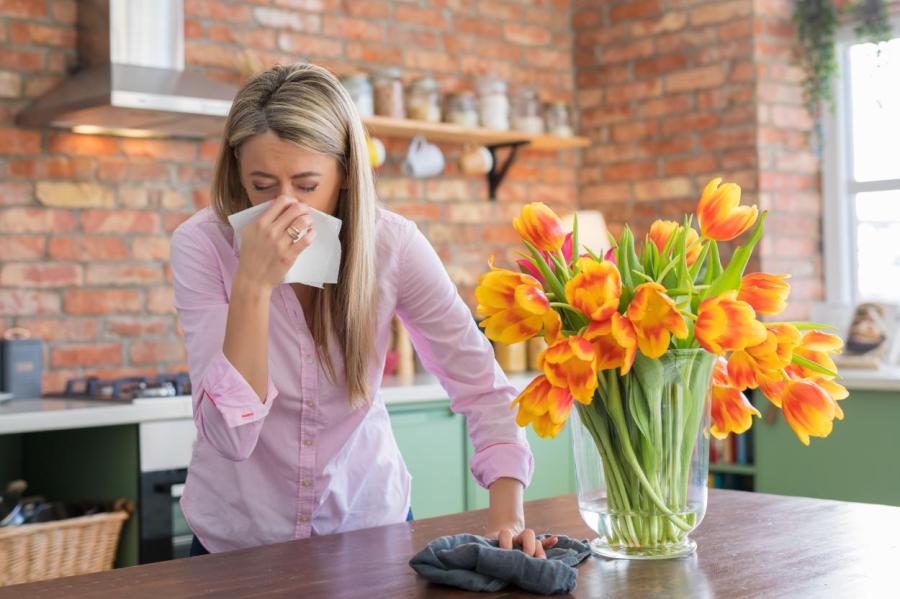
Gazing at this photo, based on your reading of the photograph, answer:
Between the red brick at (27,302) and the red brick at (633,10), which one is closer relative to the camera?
the red brick at (27,302)

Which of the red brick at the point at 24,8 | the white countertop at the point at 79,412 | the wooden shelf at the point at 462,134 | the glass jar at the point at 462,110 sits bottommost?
the white countertop at the point at 79,412

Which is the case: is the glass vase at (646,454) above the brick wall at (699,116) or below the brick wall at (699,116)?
below

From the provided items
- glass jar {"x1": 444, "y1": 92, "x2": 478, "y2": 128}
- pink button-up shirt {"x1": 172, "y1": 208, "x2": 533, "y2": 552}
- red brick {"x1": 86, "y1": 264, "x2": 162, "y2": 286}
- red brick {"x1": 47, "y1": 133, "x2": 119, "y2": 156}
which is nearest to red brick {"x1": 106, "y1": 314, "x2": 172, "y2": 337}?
red brick {"x1": 86, "y1": 264, "x2": 162, "y2": 286}

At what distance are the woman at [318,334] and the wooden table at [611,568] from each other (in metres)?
0.20

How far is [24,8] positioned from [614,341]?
2.67 metres

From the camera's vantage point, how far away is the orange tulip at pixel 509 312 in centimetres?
132

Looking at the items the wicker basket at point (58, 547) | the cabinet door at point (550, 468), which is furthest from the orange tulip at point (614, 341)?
the cabinet door at point (550, 468)

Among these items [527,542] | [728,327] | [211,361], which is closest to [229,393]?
[211,361]

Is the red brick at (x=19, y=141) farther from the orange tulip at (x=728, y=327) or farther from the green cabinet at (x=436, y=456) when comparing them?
the orange tulip at (x=728, y=327)

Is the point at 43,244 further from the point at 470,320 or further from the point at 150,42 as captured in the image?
the point at 470,320

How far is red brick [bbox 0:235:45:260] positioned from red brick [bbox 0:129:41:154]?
0.25 metres

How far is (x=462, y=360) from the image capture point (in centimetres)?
172

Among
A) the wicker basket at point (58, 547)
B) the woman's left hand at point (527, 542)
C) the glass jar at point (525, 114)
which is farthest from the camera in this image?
the glass jar at point (525, 114)

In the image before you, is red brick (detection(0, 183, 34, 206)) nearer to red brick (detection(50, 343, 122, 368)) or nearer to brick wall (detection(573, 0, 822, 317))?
red brick (detection(50, 343, 122, 368))
